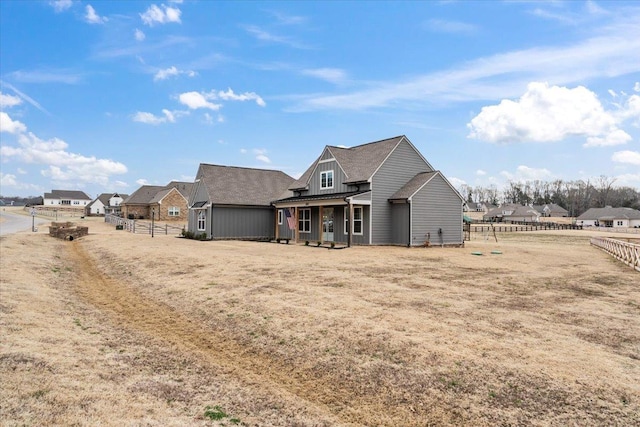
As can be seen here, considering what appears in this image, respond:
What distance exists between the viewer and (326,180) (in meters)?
29.0

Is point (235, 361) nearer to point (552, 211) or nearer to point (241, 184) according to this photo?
point (241, 184)

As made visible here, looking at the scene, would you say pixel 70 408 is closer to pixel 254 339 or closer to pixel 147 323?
pixel 254 339

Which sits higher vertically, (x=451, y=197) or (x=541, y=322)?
(x=451, y=197)

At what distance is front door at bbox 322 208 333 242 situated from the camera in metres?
28.1

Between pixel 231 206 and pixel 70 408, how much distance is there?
1141 inches

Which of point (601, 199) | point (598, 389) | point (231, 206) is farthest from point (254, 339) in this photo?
point (601, 199)

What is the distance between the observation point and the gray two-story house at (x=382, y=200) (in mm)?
25578

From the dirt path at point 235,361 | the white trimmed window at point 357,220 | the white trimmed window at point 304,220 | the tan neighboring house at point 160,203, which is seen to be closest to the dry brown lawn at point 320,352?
the dirt path at point 235,361

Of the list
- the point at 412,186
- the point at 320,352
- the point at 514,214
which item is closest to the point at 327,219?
the point at 412,186

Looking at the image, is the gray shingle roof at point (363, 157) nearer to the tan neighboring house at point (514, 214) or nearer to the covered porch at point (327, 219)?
the covered porch at point (327, 219)

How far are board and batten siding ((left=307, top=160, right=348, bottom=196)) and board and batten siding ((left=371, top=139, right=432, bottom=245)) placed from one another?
2.53 m

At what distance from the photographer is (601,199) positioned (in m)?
134

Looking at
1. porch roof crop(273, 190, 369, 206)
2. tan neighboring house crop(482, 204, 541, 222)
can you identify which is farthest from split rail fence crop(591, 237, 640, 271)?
tan neighboring house crop(482, 204, 541, 222)

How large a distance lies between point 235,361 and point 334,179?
2204 cm
